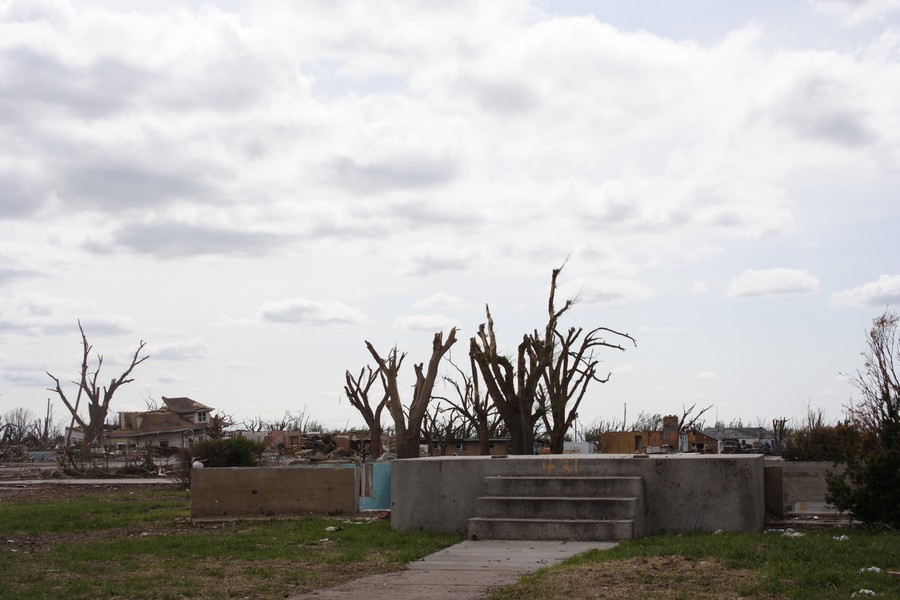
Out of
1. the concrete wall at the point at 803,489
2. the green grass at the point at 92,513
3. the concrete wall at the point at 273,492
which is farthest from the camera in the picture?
the concrete wall at the point at 273,492

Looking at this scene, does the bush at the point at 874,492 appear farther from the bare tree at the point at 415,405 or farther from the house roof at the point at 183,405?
the house roof at the point at 183,405

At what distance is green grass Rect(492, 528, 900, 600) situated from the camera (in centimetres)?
845

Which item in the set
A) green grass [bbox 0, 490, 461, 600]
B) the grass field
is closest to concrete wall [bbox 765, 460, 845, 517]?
the grass field

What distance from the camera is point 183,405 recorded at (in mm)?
73000

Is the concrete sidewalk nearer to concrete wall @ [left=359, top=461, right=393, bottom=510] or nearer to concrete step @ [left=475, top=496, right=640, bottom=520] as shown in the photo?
concrete step @ [left=475, top=496, right=640, bottom=520]

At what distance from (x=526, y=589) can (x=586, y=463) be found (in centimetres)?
486

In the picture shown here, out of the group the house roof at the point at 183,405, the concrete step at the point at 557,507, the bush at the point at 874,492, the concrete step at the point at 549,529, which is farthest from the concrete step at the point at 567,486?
the house roof at the point at 183,405

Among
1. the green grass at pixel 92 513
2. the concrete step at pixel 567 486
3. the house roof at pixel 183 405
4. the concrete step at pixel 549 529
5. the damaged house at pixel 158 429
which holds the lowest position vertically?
the green grass at pixel 92 513

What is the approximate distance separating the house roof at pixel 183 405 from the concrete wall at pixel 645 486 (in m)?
60.5

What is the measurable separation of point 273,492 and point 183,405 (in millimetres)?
58239

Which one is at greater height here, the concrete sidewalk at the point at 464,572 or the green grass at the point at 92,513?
the concrete sidewalk at the point at 464,572

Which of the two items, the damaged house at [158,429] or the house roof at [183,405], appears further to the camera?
the house roof at [183,405]

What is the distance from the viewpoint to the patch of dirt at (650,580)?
8445 mm

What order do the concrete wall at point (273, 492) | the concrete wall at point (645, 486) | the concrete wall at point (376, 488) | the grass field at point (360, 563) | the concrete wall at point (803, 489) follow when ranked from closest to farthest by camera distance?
the grass field at point (360, 563) → the concrete wall at point (645, 486) → the concrete wall at point (803, 489) → the concrete wall at point (273, 492) → the concrete wall at point (376, 488)
